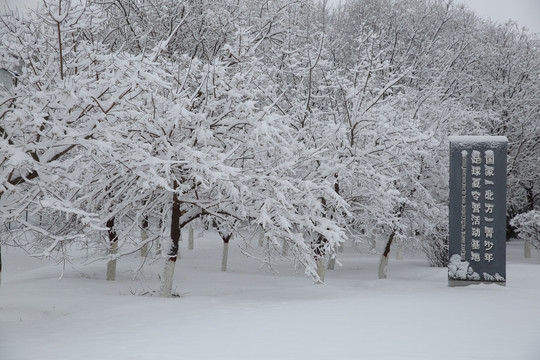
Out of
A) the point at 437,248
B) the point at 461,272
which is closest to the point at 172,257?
the point at 461,272

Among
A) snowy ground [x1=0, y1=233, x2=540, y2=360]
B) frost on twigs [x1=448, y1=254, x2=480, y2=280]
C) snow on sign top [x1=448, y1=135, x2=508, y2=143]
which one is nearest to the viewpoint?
snowy ground [x1=0, y1=233, x2=540, y2=360]

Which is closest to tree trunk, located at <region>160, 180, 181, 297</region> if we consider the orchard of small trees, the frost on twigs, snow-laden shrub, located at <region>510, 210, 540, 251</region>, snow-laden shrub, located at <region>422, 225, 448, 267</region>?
the orchard of small trees

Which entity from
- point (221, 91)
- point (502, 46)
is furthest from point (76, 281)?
point (502, 46)

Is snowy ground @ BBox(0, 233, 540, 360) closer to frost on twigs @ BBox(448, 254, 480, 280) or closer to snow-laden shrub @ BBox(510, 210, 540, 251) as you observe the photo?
frost on twigs @ BBox(448, 254, 480, 280)

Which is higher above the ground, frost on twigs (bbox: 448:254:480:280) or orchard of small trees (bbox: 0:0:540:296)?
orchard of small trees (bbox: 0:0:540:296)

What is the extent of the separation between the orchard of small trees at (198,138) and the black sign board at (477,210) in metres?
1.56

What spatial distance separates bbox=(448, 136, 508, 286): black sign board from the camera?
484 inches

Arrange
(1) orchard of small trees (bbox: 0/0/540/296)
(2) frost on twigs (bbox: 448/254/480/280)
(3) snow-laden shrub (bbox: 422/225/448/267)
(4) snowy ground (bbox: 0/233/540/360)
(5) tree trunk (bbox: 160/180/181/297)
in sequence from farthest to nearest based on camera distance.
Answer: (3) snow-laden shrub (bbox: 422/225/448/267) < (2) frost on twigs (bbox: 448/254/480/280) < (5) tree trunk (bbox: 160/180/181/297) < (1) orchard of small trees (bbox: 0/0/540/296) < (4) snowy ground (bbox: 0/233/540/360)

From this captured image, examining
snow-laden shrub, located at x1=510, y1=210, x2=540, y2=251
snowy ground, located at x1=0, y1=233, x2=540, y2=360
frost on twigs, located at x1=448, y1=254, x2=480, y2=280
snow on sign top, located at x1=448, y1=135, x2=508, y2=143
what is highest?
snow on sign top, located at x1=448, y1=135, x2=508, y2=143

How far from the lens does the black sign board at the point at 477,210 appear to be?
12.3 meters

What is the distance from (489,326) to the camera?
24.9 feet

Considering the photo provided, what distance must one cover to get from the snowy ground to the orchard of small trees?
120 centimetres

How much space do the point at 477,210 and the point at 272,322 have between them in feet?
22.0

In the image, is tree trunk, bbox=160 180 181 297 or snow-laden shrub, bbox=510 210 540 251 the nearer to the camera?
tree trunk, bbox=160 180 181 297
